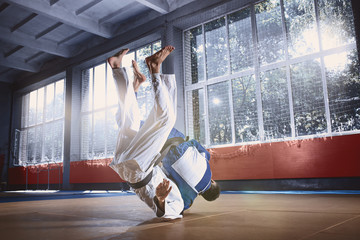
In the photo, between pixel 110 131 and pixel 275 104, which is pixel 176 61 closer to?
pixel 275 104

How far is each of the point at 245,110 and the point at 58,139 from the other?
6.39m

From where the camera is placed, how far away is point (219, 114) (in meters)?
5.97

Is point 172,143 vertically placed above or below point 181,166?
above

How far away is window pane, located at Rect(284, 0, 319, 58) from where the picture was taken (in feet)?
16.5

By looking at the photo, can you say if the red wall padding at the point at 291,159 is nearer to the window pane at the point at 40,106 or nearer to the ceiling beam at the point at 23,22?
the ceiling beam at the point at 23,22

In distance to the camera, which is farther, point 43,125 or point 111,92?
point 43,125

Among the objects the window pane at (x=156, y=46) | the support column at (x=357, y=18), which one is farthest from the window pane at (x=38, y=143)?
the support column at (x=357, y=18)

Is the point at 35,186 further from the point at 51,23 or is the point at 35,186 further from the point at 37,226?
the point at 37,226

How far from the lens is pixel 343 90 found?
460 cm

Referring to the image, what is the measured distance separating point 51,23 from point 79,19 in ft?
3.26

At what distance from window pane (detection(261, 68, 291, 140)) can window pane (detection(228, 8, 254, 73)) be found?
1.71 ft

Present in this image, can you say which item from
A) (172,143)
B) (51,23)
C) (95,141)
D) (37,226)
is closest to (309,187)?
(172,143)

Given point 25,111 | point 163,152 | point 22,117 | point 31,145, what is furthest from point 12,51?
point 163,152

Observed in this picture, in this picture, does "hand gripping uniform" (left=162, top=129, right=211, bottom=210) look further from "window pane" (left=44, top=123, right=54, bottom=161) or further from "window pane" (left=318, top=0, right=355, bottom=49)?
"window pane" (left=44, top=123, right=54, bottom=161)
